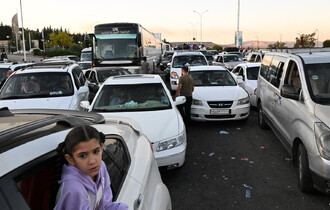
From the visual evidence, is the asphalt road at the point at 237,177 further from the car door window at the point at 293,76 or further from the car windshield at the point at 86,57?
the car windshield at the point at 86,57

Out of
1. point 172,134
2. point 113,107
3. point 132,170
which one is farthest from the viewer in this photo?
point 113,107

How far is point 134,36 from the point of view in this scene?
17125mm

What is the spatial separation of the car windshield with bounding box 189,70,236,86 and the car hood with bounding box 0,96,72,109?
434cm

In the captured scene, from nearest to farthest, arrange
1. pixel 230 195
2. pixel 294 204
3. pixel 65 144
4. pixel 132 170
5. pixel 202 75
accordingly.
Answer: pixel 65 144, pixel 132 170, pixel 294 204, pixel 230 195, pixel 202 75

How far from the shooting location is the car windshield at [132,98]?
624 centimetres

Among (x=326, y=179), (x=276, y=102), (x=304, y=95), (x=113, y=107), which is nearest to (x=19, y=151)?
(x=326, y=179)

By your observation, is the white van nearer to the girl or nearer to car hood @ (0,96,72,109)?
the girl

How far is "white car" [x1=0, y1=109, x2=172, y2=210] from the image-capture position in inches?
57.2

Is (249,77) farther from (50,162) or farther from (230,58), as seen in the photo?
(50,162)

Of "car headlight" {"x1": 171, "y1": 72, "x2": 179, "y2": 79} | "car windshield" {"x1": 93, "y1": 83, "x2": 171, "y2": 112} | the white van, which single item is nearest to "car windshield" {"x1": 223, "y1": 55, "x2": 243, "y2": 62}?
"car headlight" {"x1": 171, "y1": 72, "x2": 179, "y2": 79}

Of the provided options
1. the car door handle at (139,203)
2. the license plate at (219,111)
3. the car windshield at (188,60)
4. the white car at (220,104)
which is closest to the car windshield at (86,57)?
the car windshield at (188,60)

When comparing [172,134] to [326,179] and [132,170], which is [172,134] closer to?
[326,179]

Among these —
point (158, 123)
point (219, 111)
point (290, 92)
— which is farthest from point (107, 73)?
point (290, 92)

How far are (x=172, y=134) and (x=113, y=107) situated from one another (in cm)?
162
